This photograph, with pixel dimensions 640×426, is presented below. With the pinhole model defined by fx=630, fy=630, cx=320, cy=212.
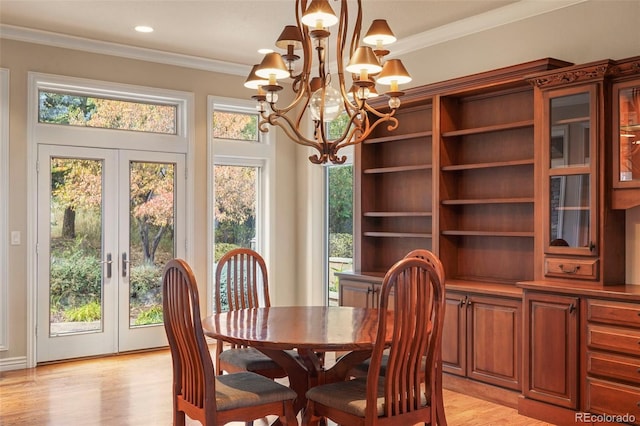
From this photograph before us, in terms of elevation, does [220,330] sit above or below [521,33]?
below

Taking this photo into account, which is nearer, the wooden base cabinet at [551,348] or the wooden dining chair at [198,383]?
the wooden dining chair at [198,383]

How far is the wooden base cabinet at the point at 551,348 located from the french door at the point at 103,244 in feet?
11.5

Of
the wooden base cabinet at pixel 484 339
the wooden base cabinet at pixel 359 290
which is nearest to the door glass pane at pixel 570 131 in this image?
the wooden base cabinet at pixel 484 339

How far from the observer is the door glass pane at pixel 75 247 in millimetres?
5555

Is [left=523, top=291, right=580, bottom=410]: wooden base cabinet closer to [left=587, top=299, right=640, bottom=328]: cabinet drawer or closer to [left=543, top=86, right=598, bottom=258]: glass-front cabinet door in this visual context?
[left=587, top=299, right=640, bottom=328]: cabinet drawer

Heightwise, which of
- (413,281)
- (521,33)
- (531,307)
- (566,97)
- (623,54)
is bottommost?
(531,307)

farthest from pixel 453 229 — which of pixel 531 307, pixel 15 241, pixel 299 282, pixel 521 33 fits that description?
pixel 15 241

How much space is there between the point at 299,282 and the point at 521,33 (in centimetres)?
353

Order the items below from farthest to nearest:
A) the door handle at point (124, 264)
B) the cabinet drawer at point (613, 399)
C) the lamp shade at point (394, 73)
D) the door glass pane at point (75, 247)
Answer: the door handle at point (124, 264)
the door glass pane at point (75, 247)
the cabinet drawer at point (613, 399)
the lamp shade at point (394, 73)

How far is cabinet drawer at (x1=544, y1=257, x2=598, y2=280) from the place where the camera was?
152 inches

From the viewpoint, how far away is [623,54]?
406 centimetres

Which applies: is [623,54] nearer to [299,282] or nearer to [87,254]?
[299,282]

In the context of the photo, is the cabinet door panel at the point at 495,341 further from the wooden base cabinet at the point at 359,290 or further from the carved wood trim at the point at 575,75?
the carved wood trim at the point at 575,75

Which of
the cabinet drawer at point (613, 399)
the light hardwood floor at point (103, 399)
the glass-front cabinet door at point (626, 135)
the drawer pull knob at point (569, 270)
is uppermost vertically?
the glass-front cabinet door at point (626, 135)
